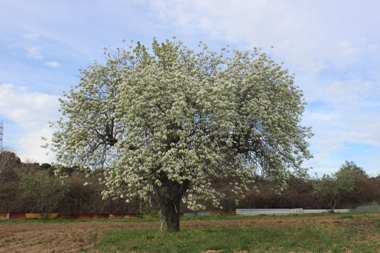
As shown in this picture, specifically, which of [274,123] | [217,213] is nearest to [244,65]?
[274,123]

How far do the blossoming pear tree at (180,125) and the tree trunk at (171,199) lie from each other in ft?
0.15

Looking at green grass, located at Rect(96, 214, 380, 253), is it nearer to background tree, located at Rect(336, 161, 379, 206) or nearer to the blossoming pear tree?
the blossoming pear tree

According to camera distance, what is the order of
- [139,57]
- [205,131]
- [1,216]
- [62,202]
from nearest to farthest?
[205,131]
[139,57]
[1,216]
[62,202]

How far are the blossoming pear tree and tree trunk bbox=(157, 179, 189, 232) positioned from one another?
0.15 ft

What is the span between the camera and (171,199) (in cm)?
1736

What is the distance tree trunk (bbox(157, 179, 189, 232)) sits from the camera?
17.0 m

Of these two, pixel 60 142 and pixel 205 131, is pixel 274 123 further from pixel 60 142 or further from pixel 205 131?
pixel 60 142

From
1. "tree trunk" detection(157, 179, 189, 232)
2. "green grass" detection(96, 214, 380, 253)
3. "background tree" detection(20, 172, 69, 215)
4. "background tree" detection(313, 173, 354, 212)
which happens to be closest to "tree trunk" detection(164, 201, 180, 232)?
"tree trunk" detection(157, 179, 189, 232)

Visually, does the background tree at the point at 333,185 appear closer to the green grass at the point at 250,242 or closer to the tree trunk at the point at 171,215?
the green grass at the point at 250,242

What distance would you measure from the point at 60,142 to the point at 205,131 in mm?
6585

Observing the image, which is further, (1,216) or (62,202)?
(62,202)

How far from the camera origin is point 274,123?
16.8 meters

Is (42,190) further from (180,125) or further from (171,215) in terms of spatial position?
(180,125)

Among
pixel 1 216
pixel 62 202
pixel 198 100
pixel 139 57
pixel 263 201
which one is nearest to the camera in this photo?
pixel 198 100
